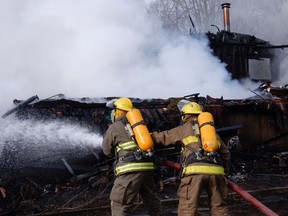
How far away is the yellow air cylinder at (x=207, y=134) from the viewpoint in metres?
4.09

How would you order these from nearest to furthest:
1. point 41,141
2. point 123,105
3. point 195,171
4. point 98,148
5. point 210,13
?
point 195,171
point 123,105
point 41,141
point 98,148
point 210,13

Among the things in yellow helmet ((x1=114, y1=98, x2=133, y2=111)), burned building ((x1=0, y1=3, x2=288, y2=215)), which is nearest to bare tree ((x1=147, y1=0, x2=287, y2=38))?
burned building ((x1=0, y1=3, x2=288, y2=215))

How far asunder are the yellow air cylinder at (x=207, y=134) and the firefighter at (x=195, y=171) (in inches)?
2.7

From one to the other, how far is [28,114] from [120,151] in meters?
3.56

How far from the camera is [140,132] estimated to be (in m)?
4.32

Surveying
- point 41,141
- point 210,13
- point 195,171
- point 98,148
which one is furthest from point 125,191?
point 210,13

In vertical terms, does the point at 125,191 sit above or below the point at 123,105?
below

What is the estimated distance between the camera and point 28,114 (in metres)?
7.34

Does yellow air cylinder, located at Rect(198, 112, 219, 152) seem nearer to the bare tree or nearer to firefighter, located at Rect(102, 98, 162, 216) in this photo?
firefighter, located at Rect(102, 98, 162, 216)

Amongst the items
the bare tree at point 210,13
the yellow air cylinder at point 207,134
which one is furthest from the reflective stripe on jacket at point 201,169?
the bare tree at point 210,13

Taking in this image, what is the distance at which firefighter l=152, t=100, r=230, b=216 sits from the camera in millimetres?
4141

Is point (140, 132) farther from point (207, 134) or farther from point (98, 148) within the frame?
point (98, 148)

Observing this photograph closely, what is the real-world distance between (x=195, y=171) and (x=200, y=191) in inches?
9.7

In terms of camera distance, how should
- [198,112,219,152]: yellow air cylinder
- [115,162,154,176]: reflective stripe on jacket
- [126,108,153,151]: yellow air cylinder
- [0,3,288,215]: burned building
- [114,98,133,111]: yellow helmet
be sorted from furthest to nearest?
[0,3,288,215]: burned building → [114,98,133,111]: yellow helmet → [115,162,154,176]: reflective stripe on jacket → [126,108,153,151]: yellow air cylinder → [198,112,219,152]: yellow air cylinder
